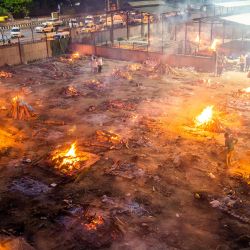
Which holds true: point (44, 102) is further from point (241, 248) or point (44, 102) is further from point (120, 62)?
point (241, 248)

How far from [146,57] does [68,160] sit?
18.2 m

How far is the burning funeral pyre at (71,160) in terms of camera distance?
12.0m

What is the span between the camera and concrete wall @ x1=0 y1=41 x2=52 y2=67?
28.1 m

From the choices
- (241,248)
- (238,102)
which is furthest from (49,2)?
(241,248)

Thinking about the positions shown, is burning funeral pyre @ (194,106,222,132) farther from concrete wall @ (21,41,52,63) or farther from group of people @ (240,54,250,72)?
concrete wall @ (21,41,52,63)

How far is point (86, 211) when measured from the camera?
971 cm

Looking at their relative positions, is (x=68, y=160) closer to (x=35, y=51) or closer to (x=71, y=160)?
(x=71, y=160)

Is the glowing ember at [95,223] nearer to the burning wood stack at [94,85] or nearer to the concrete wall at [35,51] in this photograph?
the burning wood stack at [94,85]

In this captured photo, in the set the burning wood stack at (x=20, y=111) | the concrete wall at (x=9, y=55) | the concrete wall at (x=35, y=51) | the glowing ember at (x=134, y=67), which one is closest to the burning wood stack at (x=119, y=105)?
the burning wood stack at (x=20, y=111)

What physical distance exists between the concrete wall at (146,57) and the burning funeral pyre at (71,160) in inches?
620

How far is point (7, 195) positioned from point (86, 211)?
277cm

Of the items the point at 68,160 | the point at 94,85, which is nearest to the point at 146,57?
the point at 94,85

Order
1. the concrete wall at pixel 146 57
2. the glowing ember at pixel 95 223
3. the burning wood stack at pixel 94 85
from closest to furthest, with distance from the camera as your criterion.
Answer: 1. the glowing ember at pixel 95 223
2. the burning wood stack at pixel 94 85
3. the concrete wall at pixel 146 57

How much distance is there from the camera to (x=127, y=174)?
38.3 ft
